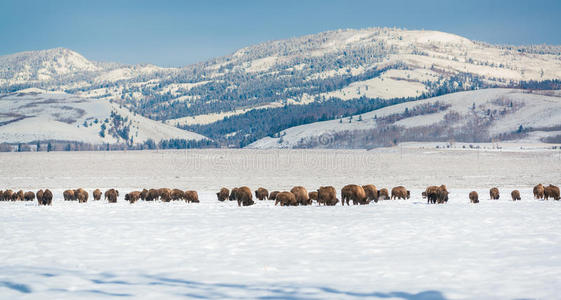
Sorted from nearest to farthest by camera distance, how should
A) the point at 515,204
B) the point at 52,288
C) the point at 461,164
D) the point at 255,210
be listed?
the point at 52,288
the point at 255,210
the point at 515,204
the point at 461,164

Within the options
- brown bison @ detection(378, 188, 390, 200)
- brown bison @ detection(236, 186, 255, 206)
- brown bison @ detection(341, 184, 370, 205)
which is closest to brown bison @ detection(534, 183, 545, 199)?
brown bison @ detection(378, 188, 390, 200)

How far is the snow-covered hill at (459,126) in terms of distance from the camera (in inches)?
6757

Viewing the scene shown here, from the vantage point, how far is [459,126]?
18188cm

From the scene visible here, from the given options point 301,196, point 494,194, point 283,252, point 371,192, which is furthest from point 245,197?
point 283,252

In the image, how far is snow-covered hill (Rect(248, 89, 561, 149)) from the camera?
172m

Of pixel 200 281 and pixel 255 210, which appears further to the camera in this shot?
pixel 255 210

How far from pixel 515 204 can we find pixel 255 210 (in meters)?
11.8

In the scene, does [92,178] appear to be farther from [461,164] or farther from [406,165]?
[461,164]

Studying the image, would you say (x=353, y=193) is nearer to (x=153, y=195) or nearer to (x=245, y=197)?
(x=245, y=197)

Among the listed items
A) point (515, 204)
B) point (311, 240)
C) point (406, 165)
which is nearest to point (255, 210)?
point (311, 240)

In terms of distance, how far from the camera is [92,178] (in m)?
60.0

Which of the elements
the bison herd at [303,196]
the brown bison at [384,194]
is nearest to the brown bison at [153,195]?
the bison herd at [303,196]

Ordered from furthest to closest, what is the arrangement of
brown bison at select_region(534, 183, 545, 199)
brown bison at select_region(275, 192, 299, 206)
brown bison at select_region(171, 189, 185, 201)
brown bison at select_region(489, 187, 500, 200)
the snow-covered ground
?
brown bison at select_region(171, 189, 185, 201)
brown bison at select_region(489, 187, 500, 200)
brown bison at select_region(534, 183, 545, 199)
brown bison at select_region(275, 192, 299, 206)
the snow-covered ground

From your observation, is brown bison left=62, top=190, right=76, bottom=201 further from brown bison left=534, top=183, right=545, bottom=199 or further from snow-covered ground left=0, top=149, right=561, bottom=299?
brown bison left=534, top=183, right=545, bottom=199
